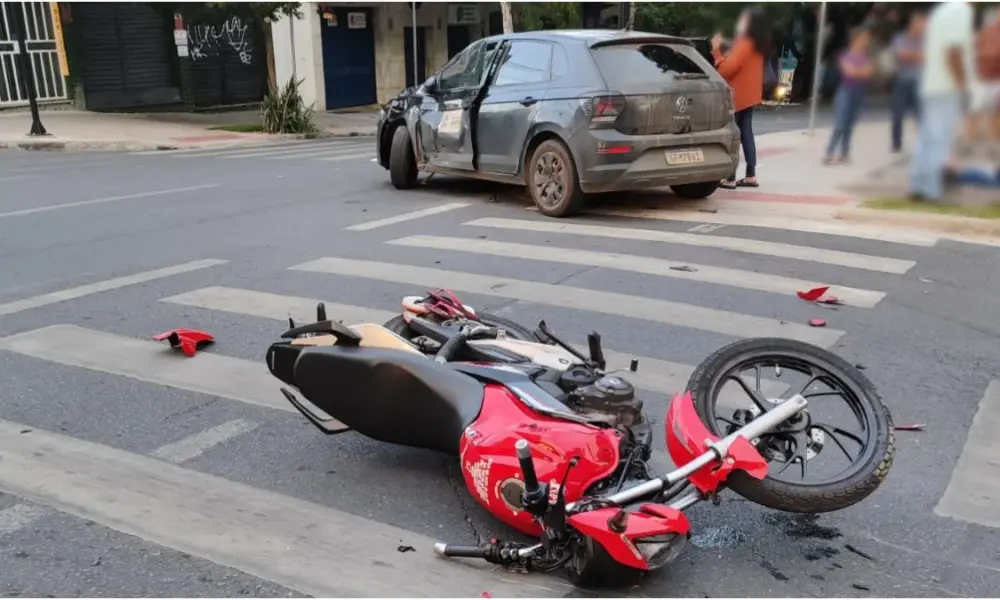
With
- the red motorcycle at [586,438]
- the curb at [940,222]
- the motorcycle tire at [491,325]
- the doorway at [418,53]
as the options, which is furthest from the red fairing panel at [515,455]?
the doorway at [418,53]

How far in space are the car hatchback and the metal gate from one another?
622 inches

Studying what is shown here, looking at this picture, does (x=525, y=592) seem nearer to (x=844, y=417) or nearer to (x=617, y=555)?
(x=617, y=555)

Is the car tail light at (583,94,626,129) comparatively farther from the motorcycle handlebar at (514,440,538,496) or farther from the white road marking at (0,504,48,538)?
the white road marking at (0,504,48,538)

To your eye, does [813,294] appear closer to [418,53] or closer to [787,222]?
[787,222]

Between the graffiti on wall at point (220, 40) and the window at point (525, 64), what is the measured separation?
18409 millimetres

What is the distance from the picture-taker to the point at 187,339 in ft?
17.3

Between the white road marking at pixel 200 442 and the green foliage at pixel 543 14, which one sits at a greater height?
the green foliage at pixel 543 14

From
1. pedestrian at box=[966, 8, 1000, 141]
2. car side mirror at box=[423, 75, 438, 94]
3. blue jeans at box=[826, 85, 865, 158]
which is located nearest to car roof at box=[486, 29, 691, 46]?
car side mirror at box=[423, 75, 438, 94]

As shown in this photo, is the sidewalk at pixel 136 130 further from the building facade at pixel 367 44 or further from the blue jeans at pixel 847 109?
the blue jeans at pixel 847 109

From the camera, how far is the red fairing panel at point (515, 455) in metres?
3.01

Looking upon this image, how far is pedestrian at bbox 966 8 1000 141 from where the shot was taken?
3.62 metres

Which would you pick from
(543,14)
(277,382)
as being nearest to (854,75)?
(277,382)

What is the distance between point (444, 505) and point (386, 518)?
0.77ft

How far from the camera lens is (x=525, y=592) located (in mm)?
2980
